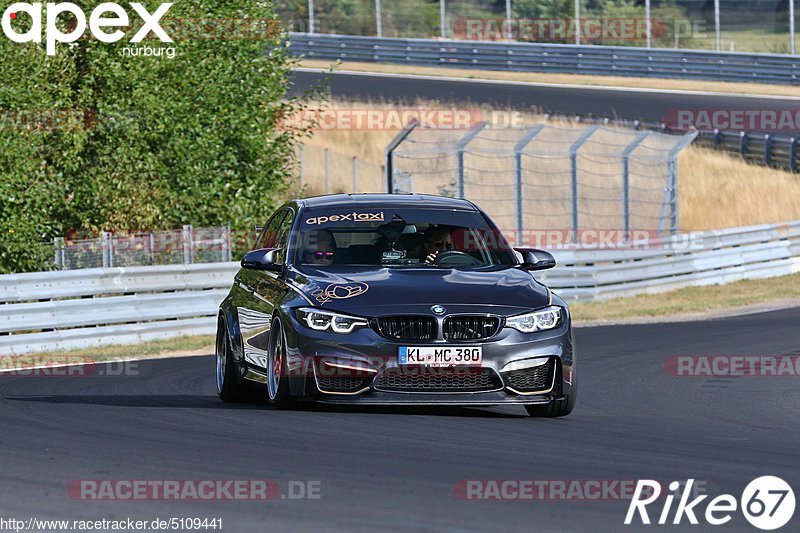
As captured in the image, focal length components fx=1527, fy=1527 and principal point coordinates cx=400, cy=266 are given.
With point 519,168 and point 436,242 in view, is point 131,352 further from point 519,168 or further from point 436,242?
point 519,168

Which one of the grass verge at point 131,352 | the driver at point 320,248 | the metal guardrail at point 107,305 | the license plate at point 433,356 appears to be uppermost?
the driver at point 320,248

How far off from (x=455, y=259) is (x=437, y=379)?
1.45 m

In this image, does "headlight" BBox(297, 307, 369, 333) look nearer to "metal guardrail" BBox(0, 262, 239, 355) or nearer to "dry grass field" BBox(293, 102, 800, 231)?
"metal guardrail" BBox(0, 262, 239, 355)

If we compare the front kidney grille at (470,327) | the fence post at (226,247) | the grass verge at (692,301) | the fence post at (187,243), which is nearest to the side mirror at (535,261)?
the front kidney grille at (470,327)

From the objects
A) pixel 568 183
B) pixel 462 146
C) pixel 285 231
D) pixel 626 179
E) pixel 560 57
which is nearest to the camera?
pixel 285 231

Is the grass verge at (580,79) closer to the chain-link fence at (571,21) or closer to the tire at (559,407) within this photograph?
the chain-link fence at (571,21)

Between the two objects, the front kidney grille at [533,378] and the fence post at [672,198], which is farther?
the fence post at [672,198]

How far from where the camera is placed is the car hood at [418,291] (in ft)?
32.6

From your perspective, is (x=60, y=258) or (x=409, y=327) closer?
(x=409, y=327)

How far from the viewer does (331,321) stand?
9.92m

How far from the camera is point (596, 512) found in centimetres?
665

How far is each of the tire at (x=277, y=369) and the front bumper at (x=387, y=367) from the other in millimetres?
172

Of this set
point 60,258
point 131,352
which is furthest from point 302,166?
point 131,352

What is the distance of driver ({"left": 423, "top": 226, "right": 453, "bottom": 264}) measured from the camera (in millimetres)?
11155
